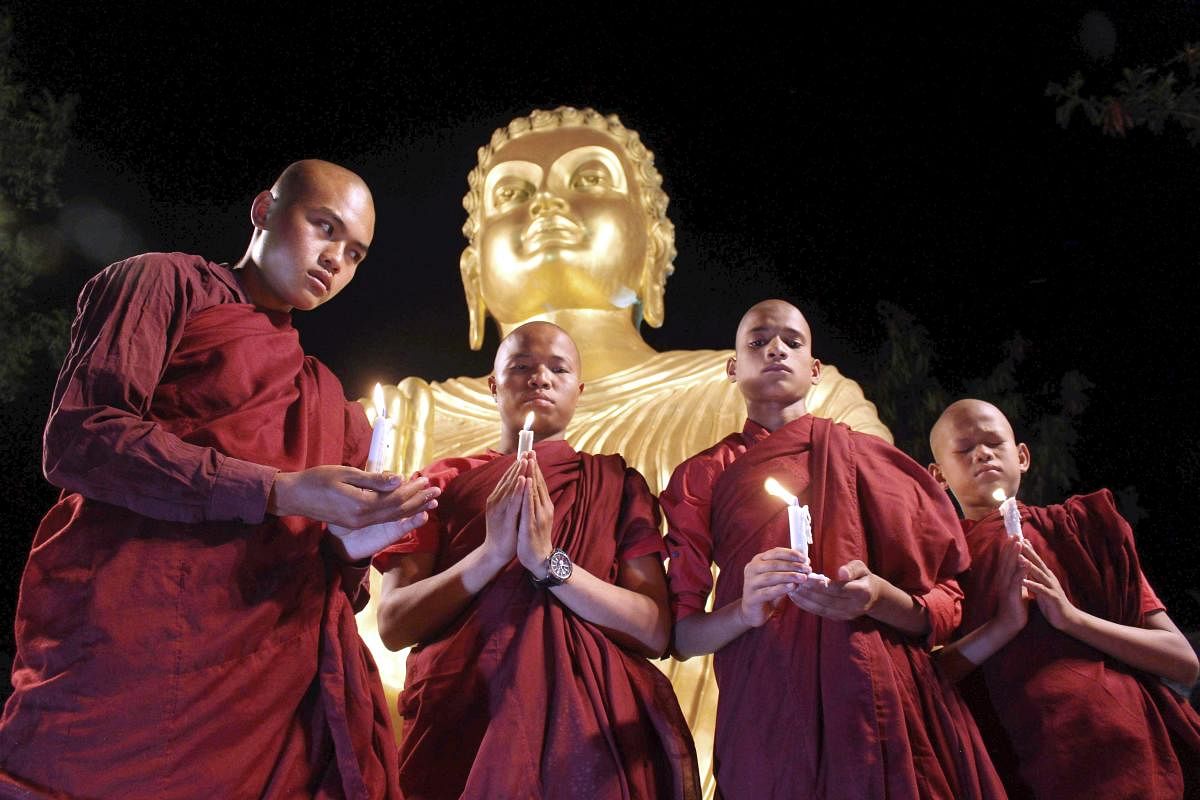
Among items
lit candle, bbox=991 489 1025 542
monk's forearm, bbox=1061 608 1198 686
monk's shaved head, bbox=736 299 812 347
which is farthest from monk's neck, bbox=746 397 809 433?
monk's forearm, bbox=1061 608 1198 686

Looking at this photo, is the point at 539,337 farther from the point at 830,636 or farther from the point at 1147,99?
the point at 1147,99

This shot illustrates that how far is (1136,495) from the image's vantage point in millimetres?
5164

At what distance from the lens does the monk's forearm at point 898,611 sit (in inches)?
82.7

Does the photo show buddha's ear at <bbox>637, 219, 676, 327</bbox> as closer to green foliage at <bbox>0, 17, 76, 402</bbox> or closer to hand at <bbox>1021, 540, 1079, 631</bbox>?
hand at <bbox>1021, 540, 1079, 631</bbox>

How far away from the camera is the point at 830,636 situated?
2.11 meters

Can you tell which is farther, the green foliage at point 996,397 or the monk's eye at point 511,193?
the green foliage at point 996,397

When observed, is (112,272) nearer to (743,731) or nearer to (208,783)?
(208,783)

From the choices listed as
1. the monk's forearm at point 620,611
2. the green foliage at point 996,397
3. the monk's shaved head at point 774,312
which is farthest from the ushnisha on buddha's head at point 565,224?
the monk's forearm at point 620,611

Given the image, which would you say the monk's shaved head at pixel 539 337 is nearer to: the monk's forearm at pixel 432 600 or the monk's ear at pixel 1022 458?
the monk's forearm at pixel 432 600

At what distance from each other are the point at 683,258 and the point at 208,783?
4770mm

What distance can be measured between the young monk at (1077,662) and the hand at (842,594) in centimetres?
46

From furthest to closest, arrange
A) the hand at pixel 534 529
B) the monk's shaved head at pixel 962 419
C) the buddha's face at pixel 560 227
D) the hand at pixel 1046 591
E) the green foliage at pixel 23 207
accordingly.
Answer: the green foliage at pixel 23 207
the buddha's face at pixel 560 227
the monk's shaved head at pixel 962 419
the hand at pixel 1046 591
the hand at pixel 534 529

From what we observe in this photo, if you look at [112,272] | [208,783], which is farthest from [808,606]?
[112,272]

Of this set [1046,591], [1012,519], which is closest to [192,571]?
[1012,519]
